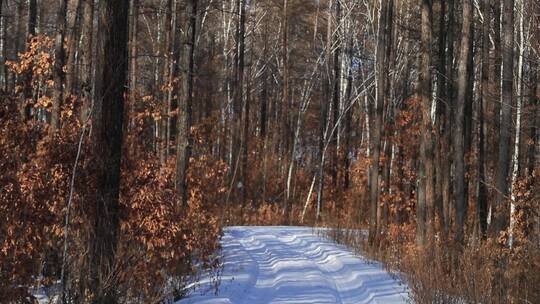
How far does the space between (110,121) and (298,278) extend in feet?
17.5

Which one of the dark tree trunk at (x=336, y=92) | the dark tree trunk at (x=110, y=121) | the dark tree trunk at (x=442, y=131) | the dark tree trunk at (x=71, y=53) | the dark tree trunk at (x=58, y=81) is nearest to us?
the dark tree trunk at (x=110, y=121)

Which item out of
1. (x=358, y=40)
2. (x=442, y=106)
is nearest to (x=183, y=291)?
(x=442, y=106)

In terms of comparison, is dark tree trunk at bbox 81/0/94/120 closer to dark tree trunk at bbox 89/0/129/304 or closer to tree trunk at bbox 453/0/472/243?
dark tree trunk at bbox 89/0/129/304

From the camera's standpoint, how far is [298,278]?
456 inches

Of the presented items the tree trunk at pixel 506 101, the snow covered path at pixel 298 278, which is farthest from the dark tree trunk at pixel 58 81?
the tree trunk at pixel 506 101

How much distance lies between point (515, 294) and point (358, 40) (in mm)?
30305

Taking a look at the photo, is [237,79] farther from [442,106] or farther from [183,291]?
[183,291]

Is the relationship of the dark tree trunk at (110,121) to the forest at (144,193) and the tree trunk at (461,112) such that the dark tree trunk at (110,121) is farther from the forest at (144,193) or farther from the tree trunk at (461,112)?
the tree trunk at (461,112)

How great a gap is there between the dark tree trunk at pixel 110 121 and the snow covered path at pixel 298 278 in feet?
6.50

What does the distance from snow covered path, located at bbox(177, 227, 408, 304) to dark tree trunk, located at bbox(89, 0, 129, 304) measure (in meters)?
1.98

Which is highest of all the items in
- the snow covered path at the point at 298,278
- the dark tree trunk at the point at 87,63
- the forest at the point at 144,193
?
the dark tree trunk at the point at 87,63

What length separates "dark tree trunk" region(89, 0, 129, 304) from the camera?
749 centimetres

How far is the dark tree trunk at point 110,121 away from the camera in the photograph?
7493mm

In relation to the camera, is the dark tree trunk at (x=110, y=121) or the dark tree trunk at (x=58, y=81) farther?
the dark tree trunk at (x=58, y=81)
